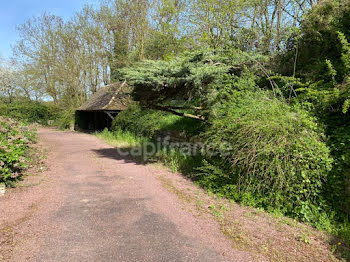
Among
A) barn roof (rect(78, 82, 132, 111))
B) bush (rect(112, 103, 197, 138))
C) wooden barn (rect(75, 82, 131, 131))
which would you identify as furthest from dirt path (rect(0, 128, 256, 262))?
barn roof (rect(78, 82, 132, 111))

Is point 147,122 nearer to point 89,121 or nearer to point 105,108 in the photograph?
point 105,108

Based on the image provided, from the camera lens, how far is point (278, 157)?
408cm

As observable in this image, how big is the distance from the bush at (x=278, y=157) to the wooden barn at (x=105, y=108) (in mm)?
9213

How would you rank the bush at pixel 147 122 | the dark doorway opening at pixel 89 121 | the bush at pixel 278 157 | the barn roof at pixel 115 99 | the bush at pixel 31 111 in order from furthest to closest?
the bush at pixel 31 111
the dark doorway opening at pixel 89 121
the barn roof at pixel 115 99
the bush at pixel 147 122
the bush at pixel 278 157

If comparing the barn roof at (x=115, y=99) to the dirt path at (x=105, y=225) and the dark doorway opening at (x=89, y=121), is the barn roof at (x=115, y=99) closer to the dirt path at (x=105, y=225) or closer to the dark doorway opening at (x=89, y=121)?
the dark doorway opening at (x=89, y=121)

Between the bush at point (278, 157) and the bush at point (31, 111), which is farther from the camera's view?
the bush at point (31, 111)

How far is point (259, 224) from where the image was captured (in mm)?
3586

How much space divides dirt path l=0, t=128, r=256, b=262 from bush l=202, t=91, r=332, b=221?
1.25 metres

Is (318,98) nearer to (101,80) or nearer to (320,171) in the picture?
(320,171)

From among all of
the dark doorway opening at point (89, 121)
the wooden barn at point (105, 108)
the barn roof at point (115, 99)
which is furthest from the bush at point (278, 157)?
the dark doorway opening at point (89, 121)

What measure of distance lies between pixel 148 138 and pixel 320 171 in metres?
7.49

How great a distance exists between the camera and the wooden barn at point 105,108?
15.9m

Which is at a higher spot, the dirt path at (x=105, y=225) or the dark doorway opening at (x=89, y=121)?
the dark doorway opening at (x=89, y=121)

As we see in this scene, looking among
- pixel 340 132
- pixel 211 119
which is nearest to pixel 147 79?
pixel 211 119
